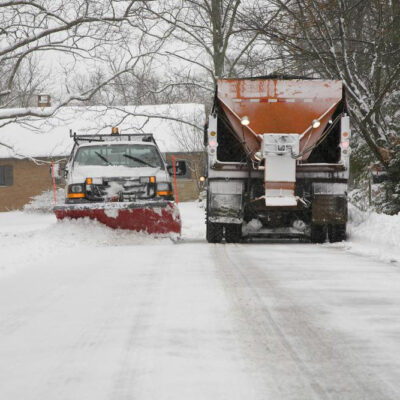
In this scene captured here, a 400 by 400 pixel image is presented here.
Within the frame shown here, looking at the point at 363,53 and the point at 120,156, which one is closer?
the point at 120,156

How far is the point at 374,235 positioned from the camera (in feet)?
34.6

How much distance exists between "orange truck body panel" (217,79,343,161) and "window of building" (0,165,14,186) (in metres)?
34.7

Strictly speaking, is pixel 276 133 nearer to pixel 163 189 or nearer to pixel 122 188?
pixel 163 189

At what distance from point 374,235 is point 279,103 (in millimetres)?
2663

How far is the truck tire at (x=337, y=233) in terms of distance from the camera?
1124cm

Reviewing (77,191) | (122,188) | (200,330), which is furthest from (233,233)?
(200,330)

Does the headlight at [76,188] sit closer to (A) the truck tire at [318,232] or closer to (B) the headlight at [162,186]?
(B) the headlight at [162,186]

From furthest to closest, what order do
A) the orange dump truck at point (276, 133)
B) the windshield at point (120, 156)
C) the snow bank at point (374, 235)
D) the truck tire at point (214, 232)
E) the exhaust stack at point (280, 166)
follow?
the windshield at point (120, 156)
the truck tire at point (214, 232)
the orange dump truck at point (276, 133)
the exhaust stack at point (280, 166)
the snow bank at point (374, 235)

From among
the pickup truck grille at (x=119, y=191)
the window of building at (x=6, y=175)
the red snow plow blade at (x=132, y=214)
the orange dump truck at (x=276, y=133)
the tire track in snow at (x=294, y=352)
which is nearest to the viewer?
the tire track in snow at (x=294, y=352)

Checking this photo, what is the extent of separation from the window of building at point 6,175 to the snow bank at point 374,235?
1346 inches

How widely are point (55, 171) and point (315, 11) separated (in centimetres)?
726

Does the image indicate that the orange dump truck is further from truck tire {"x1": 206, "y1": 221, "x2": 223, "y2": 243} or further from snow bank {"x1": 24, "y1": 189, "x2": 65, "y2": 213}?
snow bank {"x1": 24, "y1": 189, "x2": 65, "y2": 213}

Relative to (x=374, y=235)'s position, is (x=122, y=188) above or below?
above

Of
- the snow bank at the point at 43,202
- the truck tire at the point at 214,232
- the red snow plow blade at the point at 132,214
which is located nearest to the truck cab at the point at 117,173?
the red snow plow blade at the point at 132,214
